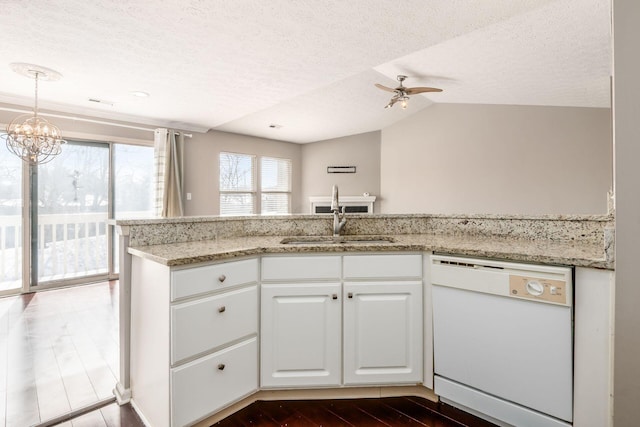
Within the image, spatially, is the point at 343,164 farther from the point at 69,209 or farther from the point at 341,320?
the point at 341,320

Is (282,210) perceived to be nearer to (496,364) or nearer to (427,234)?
(427,234)

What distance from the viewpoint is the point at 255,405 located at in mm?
1720

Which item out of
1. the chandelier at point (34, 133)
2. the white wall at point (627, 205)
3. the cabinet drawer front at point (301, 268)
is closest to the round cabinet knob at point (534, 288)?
the white wall at point (627, 205)

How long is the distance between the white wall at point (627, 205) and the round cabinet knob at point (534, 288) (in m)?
0.43

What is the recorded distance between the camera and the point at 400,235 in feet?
7.29

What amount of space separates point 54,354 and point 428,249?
8.54 ft

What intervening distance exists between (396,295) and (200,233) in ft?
3.87

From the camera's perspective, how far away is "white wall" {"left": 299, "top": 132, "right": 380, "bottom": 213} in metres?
6.98

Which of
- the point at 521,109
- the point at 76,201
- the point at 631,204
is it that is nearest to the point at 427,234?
the point at 631,204

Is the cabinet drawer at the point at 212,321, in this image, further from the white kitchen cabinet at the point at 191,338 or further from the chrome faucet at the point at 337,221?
the chrome faucet at the point at 337,221

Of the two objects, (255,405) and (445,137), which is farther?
(445,137)

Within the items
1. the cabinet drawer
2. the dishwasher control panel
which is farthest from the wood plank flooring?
the dishwasher control panel

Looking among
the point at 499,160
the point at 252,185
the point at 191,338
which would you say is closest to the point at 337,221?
the point at 191,338

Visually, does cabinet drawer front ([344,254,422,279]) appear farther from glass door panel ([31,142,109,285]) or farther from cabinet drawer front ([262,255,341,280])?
glass door panel ([31,142,109,285])
